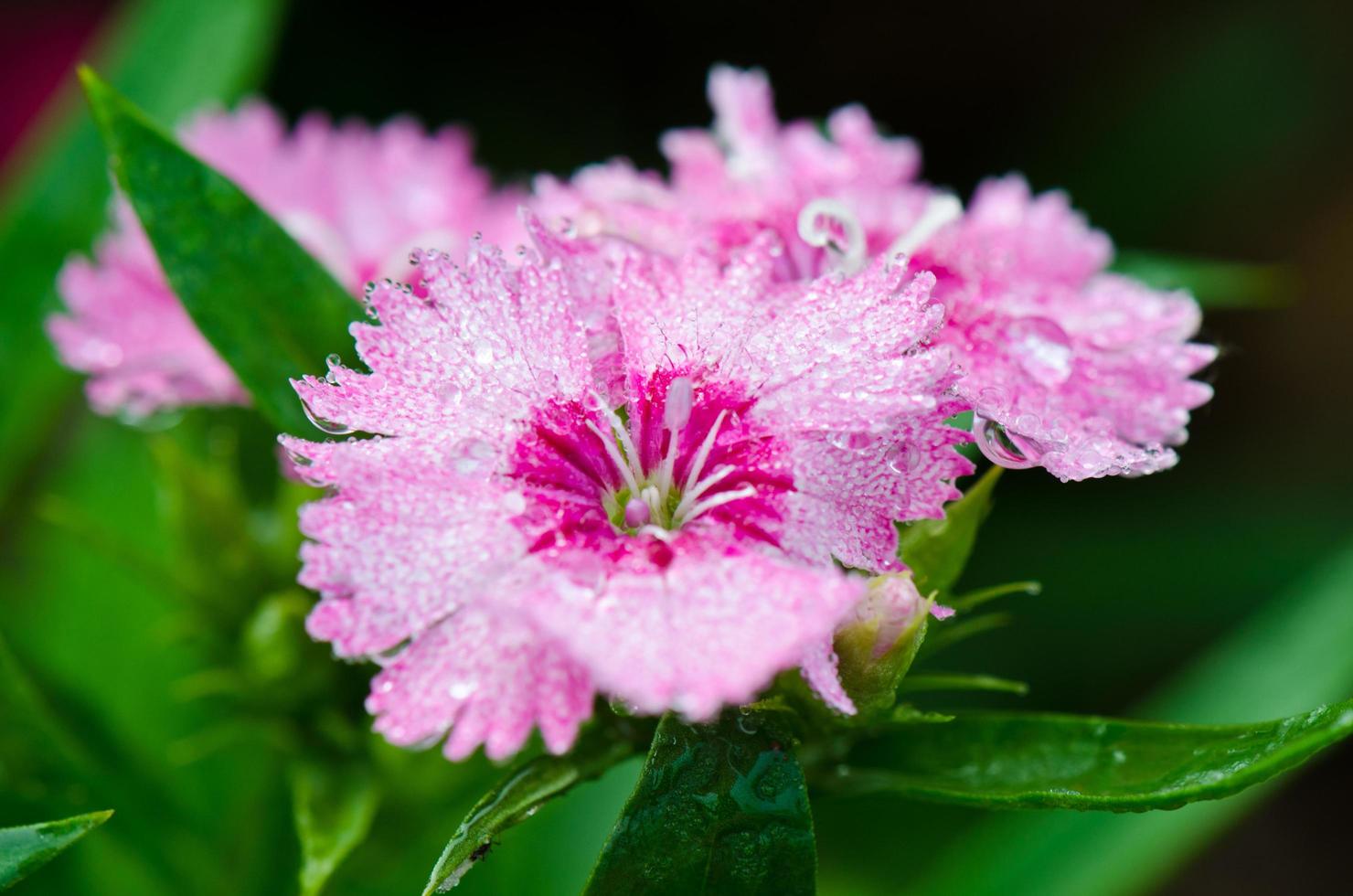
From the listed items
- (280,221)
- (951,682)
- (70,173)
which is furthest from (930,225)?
(70,173)

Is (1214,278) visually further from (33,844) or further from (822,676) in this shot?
(33,844)

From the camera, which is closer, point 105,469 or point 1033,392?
point 1033,392

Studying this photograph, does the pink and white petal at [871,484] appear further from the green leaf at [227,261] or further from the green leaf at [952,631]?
the green leaf at [227,261]

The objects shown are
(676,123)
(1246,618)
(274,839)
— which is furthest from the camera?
(676,123)

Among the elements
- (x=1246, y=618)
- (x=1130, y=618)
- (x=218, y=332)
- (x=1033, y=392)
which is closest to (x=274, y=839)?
(x=218, y=332)

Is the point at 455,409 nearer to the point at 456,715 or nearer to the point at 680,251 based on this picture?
the point at 456,715

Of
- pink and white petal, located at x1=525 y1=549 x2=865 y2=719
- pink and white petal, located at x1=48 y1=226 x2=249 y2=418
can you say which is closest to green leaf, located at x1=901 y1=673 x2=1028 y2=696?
pink and white petal, located at x1=525 y1=549 x2=865 y2=719

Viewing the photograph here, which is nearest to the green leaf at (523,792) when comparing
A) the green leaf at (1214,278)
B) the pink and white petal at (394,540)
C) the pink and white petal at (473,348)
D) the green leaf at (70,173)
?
the pink and white petal at (394,540)

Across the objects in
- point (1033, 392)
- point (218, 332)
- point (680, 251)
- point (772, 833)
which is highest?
point (218, 332)
